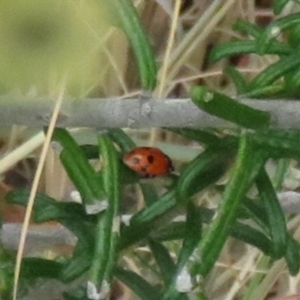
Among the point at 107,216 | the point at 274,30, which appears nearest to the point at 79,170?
the point at 107,216

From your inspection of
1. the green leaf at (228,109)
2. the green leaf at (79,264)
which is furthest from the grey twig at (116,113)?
the green leaf at (79,264)

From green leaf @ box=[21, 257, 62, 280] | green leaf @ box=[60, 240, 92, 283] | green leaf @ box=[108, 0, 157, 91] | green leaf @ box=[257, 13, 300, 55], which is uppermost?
green leaf @ box=[108, 0, 157, 91]

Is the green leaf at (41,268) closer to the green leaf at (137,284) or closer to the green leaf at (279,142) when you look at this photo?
the green leaf at (137,284)

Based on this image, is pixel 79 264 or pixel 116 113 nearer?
pixel 116 113

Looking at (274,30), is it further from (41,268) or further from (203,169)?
(41,268)

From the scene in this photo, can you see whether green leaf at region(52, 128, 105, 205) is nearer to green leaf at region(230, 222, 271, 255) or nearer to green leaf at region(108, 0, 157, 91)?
green leaf at region(108, 0, 157, 91)

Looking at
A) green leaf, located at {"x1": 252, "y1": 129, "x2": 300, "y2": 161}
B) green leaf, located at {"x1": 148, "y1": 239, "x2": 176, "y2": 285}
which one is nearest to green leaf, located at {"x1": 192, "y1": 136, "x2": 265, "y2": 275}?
green leaf, located at {"x1": 252, "y1": 129, "x2": 300, "y2": 161}

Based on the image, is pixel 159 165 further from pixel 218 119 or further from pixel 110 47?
pixel 110 47

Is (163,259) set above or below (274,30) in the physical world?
below
